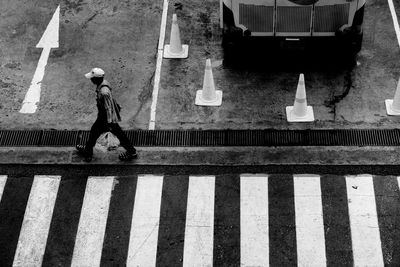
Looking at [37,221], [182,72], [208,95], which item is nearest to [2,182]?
[37,221]

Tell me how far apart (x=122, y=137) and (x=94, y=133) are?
429 mm

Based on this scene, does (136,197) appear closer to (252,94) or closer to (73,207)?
(73,207)

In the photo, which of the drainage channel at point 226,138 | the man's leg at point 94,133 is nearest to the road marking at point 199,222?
the drainage channel at point 226,138

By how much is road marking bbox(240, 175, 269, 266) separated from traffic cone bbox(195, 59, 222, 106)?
5.88 ft

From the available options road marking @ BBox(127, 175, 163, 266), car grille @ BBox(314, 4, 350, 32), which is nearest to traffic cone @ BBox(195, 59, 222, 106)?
road marking @ BBox(127, 175, 163, 266)

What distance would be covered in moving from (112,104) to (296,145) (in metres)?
2.96

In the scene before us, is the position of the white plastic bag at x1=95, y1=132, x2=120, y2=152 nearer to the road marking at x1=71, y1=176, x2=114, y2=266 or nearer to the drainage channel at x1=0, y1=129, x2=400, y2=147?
the drainage channel at x1=0, y1=129, x2=400, y2=147

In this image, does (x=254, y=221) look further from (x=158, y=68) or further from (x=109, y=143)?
(x=158, y=68)

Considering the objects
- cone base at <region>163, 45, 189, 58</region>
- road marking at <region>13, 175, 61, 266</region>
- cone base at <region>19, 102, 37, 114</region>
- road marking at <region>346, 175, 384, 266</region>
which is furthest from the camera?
cone base at <region>163, 45, 189, 58</region>

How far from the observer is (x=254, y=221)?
9.09m

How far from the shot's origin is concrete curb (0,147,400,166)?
9.98 metres

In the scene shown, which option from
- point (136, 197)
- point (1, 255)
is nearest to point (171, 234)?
point (136, 197)

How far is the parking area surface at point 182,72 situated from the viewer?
10836 millimetres

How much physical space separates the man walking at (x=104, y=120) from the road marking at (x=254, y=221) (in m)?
1.83
